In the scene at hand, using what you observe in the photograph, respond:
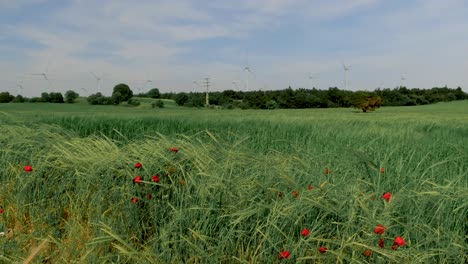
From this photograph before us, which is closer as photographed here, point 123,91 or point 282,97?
point 123,91

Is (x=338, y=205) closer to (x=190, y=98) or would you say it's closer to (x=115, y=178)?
(x=115, y=178)

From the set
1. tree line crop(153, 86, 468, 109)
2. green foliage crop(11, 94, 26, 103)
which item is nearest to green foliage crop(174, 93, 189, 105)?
tree line crop(153, 86, 468, 109)

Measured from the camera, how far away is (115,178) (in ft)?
11.1

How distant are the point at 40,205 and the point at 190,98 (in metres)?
55.4

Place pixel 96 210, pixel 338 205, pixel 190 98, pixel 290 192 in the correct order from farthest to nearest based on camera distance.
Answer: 1. pixel 190 98
2. pixel 96 210
3. pixel 290 192
4. pixel 338 205

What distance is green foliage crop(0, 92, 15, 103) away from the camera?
50.6 m

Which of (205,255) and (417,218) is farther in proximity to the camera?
(417,218)

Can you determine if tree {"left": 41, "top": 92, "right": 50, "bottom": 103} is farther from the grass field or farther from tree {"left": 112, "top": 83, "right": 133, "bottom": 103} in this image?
the grass field

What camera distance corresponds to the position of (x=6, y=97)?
51.0 metres

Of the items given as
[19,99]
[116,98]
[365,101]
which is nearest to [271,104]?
[365,101]

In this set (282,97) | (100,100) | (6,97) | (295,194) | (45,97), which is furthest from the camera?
(282,97)

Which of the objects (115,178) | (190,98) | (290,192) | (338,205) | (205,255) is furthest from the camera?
(190,98)

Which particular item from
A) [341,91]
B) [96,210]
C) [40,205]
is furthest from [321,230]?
[341,91]

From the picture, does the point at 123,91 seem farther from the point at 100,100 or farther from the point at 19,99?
the point at 19,99
